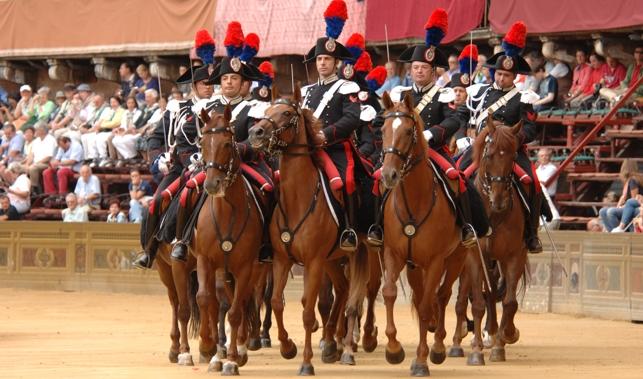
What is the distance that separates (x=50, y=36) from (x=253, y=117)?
70.5 ft

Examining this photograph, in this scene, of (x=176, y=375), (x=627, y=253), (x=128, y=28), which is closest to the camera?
(x=176, y=375)

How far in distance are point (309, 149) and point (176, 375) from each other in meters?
2.41

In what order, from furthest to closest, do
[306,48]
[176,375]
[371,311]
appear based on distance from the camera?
[306,48]
[371,311]
[176,375]

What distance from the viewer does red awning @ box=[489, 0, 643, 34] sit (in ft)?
82.3

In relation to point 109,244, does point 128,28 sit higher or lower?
higher

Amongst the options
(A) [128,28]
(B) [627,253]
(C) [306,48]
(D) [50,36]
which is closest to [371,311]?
(B) [627,253]

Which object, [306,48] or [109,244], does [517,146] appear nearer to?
[109,244]

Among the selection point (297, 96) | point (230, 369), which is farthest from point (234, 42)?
point (230, 369)

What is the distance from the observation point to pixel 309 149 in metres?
14.4

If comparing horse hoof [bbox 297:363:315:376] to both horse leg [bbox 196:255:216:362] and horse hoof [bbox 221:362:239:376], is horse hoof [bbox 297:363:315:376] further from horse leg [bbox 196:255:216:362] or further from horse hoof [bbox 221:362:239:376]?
horse leg [bbox 196:255:216:362]

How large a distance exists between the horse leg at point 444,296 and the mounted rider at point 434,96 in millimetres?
369

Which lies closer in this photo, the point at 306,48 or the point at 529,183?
the point at 529,183

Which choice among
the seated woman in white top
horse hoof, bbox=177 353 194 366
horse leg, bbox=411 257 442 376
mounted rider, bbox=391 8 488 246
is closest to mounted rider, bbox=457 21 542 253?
mounted rider, bbox=391 8 488 246

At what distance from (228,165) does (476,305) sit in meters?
3.12
